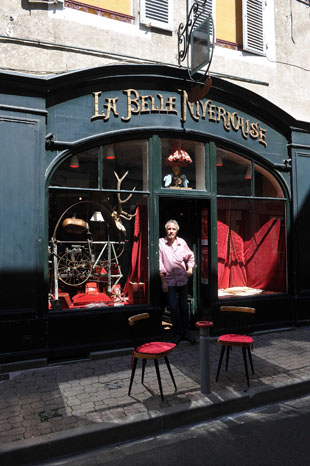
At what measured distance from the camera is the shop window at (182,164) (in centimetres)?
686

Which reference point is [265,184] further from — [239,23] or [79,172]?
[79,172]

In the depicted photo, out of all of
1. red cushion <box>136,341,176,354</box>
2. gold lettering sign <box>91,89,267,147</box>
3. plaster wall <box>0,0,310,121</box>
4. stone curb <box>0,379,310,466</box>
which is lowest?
stone curb <box>0,379,310,466</box>

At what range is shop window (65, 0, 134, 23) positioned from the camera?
641 centimetres

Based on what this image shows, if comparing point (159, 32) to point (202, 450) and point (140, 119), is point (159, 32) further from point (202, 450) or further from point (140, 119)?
point (202, 450)

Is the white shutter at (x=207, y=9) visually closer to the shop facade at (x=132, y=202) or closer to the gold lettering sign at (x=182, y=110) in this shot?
the shop facade at (x=132, y=202)

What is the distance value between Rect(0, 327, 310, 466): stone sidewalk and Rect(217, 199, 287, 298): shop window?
193cm

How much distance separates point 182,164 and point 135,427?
4435mm

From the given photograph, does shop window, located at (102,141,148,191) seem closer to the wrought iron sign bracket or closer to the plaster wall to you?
the plaster wall

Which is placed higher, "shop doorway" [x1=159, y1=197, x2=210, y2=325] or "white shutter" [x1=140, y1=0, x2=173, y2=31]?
"white shutter" [x1=140, y1=0, x2=173, y2=31]

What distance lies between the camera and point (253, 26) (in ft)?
26.3

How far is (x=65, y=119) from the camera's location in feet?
19.8

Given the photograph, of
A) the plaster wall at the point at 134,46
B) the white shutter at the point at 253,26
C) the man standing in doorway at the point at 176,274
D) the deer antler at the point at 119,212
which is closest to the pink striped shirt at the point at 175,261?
the man standing in doorway at the point at 176,274

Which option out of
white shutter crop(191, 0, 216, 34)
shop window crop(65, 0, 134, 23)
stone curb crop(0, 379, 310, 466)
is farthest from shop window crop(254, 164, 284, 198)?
stone curb crop(0, 379, 310, 466)

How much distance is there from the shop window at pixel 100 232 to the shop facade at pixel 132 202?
2cm
